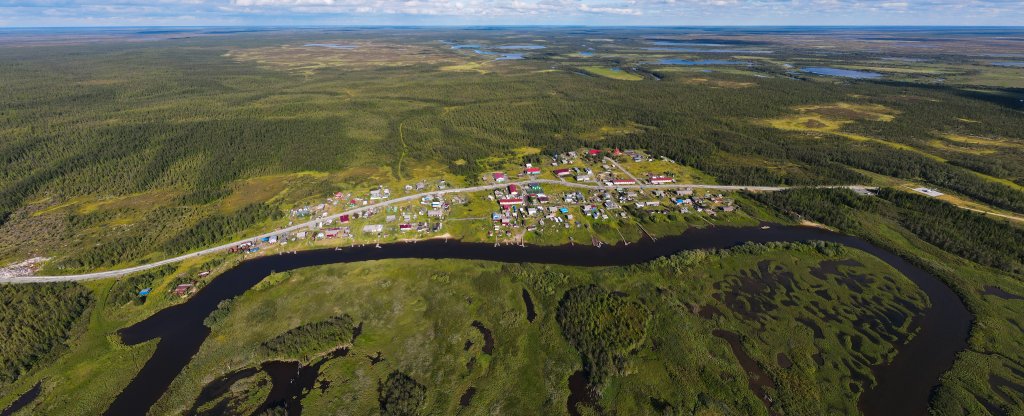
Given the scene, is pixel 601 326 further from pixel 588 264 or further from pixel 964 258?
pixel 964 258

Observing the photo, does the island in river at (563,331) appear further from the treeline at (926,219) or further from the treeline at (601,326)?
the treeline at (926,219)

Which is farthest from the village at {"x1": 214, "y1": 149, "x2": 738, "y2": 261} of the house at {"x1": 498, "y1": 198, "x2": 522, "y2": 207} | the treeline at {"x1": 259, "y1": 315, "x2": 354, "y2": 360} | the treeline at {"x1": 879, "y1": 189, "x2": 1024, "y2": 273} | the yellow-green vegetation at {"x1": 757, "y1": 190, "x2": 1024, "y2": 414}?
the treeline at {"x1": 879, "y1": 189, "x2": 1024, "y2": 273}

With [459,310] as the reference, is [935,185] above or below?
above

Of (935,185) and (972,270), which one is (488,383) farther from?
(935,185)

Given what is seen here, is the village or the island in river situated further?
the village

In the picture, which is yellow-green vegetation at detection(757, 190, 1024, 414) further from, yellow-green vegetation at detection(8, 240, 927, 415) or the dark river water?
yellow-green vegetation at detection(8, 240, 927, 415)

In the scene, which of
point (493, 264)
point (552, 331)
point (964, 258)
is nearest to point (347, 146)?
point (493, 264)

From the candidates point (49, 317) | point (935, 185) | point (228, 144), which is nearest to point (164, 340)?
point (49, 317)
